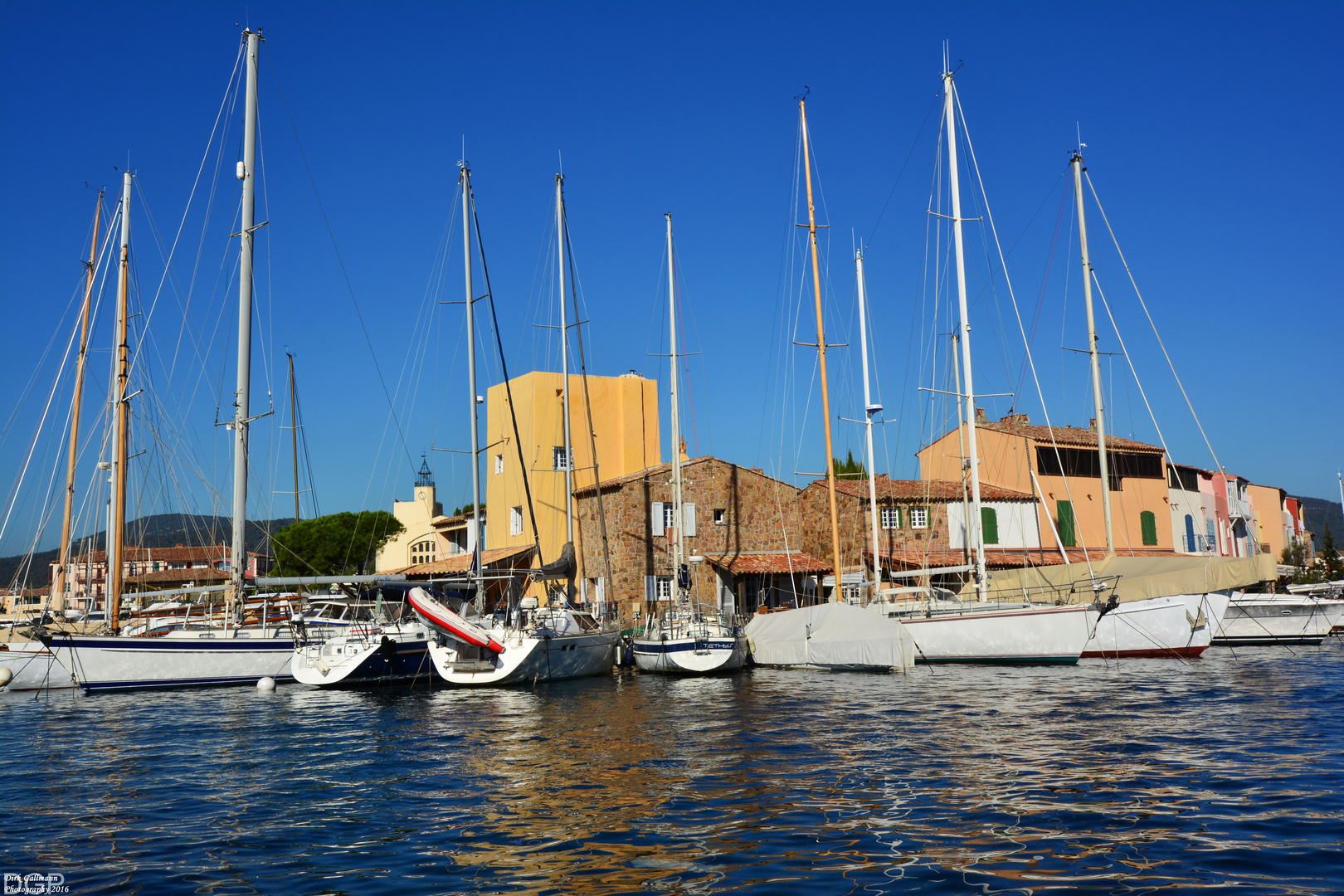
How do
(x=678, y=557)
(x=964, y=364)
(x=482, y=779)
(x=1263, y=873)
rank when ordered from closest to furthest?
(x=1263, y=873), (x=482, y=779), (x=964, y=364), (x=678, y=557)

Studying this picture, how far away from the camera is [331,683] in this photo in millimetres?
25188

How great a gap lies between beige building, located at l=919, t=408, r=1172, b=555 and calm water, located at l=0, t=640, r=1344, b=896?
25.9 meters

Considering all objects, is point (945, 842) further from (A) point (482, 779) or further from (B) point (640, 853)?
(A) point (482, 779)

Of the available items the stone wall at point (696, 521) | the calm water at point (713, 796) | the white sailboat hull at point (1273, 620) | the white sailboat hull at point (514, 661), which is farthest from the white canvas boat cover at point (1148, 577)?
the stone wall at point (696, 521)

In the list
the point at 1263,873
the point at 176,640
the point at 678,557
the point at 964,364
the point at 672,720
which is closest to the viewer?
the point at 1263,873

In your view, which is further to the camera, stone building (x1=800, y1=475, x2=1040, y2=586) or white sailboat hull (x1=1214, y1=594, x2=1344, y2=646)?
stone building (x1=800, y1=475, x2=1040, y2=586)

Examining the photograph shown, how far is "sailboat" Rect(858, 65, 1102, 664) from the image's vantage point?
79.8 ft

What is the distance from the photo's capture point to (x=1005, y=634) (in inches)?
977

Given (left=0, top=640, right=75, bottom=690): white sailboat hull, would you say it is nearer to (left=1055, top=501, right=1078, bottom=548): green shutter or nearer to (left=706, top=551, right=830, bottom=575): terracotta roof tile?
(left=706, top=551, right=830, bottom=575): terracotta roof tile

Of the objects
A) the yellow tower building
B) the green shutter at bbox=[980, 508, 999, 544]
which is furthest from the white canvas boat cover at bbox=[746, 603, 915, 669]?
the green shutter at bbox=[980, 508, 999, 544]

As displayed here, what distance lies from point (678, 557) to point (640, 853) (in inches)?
889

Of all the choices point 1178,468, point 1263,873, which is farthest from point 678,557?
point 1178,468

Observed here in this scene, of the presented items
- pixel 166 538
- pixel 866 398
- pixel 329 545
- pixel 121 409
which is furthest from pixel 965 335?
pixel 166 538

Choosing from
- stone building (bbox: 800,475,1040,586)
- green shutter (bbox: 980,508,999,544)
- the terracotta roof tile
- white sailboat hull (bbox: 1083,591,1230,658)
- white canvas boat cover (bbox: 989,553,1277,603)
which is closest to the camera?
white canvas boat cover (bbox: 989,553,1277,603)
